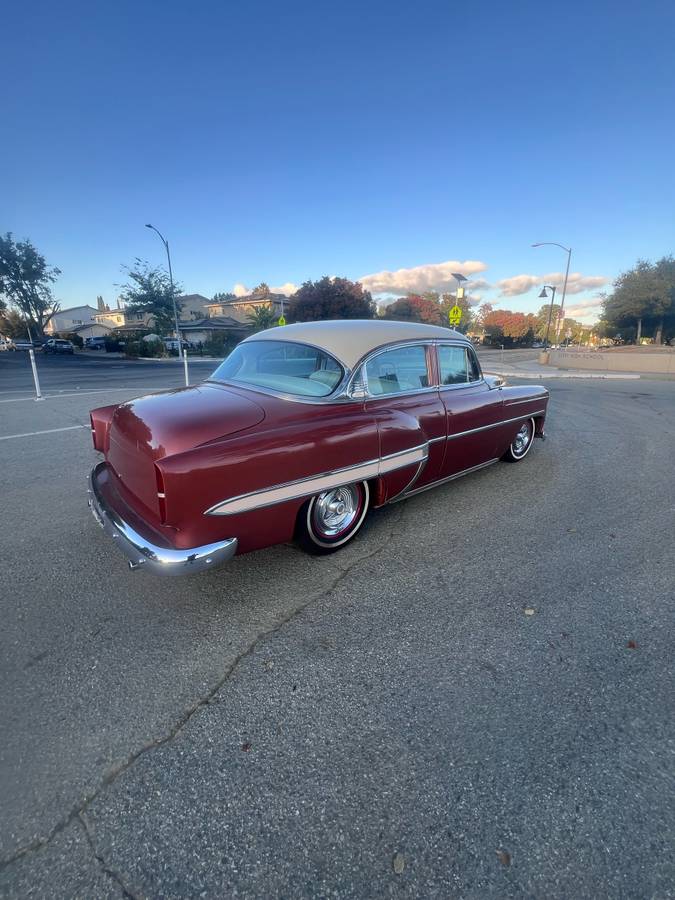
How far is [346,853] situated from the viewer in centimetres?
129

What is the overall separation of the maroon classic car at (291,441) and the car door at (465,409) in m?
0.01

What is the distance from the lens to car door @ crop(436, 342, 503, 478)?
3570 mm

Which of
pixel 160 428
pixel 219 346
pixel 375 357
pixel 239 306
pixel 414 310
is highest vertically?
pixel 239 306

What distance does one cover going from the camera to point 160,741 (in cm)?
163

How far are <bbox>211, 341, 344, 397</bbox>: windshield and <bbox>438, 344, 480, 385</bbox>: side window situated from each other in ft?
4.02

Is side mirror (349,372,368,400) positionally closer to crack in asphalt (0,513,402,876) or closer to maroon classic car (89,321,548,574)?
maroon classic car (89,321,548,574)

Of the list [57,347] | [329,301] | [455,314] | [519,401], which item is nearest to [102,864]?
[519,401]

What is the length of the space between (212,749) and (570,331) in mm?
132924

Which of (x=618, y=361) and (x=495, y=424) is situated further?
(x=618, y=361)

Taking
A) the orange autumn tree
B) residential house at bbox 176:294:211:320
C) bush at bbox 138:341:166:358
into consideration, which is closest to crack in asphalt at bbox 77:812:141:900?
bush at bbox 138:341:166:358

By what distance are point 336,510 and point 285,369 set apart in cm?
116

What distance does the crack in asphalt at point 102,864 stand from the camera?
1.19 meters

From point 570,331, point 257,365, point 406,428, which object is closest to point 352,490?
point 406,428

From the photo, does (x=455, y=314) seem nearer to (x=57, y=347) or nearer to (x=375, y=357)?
(x=375, y=357)
